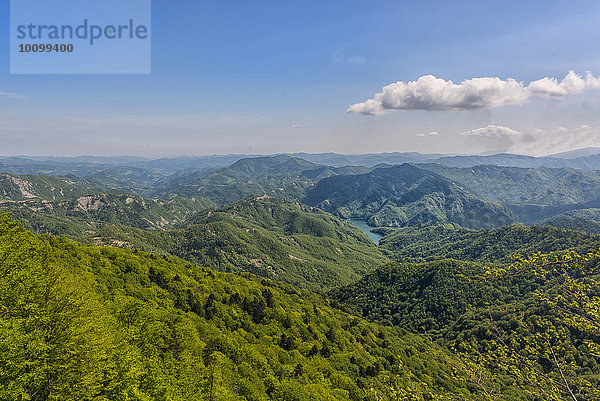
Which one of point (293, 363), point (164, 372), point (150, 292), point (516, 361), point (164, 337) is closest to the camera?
point (516, 361)

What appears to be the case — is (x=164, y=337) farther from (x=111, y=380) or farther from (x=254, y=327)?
(x=254, y=327)

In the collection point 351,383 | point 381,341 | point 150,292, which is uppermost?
point 150,292

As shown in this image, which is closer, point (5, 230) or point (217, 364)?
point (5, 230)

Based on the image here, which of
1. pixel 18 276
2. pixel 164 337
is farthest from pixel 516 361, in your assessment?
pixel 164 337

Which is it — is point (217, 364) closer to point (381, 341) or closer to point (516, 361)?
point (516, 361)

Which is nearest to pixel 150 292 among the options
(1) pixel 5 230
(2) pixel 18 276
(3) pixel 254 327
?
(3) pixel 254 327

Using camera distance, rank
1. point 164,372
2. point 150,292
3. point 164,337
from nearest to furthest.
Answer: point 164,372, point 164,337, point 150,292

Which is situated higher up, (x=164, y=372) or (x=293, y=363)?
(x=164, y=372)
